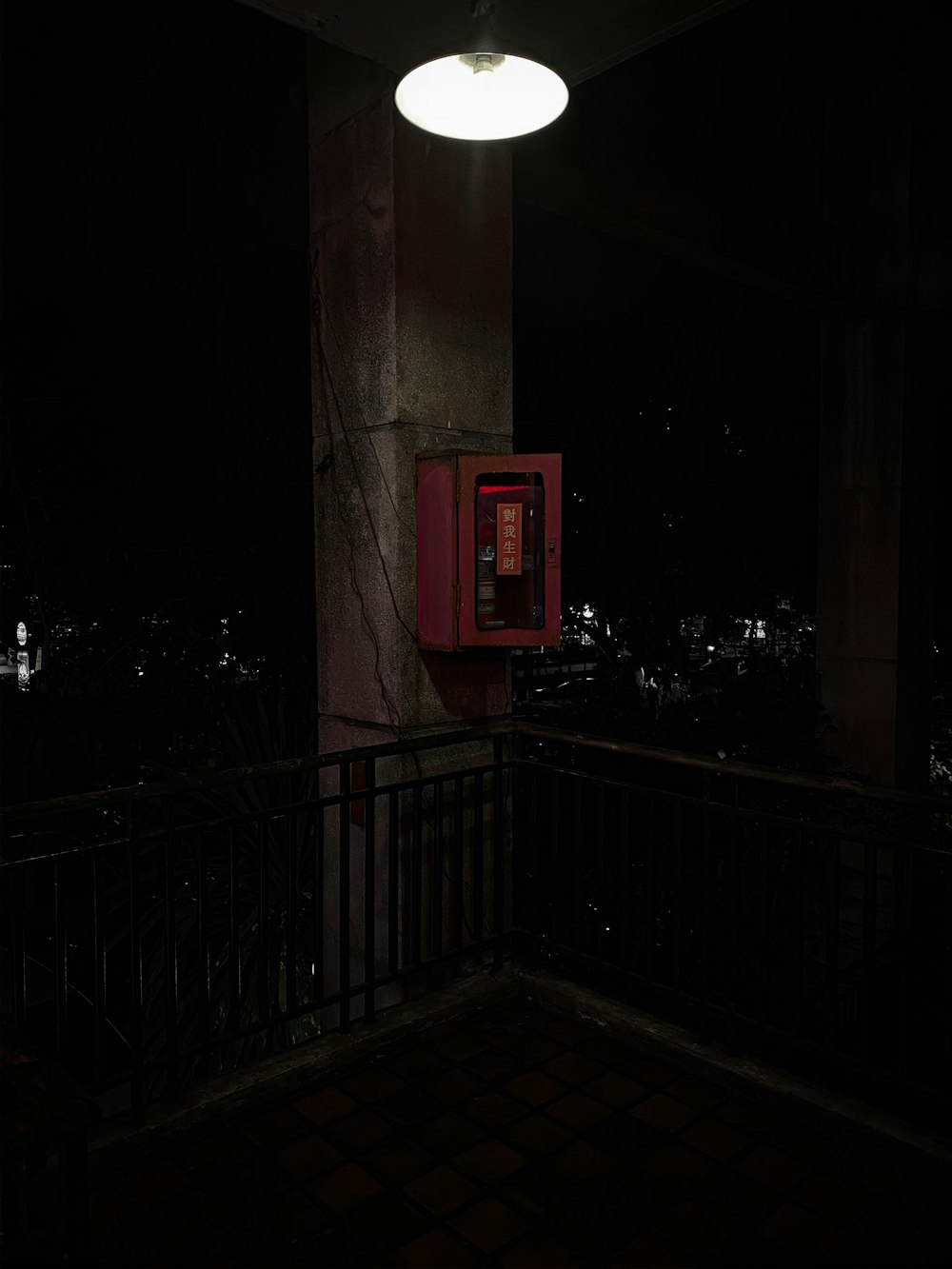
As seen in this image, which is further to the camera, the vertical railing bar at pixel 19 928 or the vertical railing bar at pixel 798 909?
the vertical railing bar at pixel 798 909

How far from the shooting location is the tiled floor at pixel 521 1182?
2.46 metres

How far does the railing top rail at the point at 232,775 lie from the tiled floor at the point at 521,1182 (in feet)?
3.48

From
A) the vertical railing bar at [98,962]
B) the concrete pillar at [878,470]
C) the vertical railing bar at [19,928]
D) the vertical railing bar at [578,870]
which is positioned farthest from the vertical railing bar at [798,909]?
the concrete pillar at [878,470]

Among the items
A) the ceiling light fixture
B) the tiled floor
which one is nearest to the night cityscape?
the tiled floor

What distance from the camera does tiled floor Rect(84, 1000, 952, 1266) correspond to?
246 cm

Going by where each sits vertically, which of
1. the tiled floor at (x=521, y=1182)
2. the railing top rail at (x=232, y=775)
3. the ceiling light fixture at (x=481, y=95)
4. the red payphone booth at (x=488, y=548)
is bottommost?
the tiled floor at (x=521, y=1182)

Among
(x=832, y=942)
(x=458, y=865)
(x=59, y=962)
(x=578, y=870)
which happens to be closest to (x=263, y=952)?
(x=59, y=962)

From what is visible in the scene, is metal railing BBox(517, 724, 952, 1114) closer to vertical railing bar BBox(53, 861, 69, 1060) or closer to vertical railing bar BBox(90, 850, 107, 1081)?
vertical railing bar BBox(90, 850, 107, 1081)

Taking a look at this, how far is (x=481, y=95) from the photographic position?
338cm

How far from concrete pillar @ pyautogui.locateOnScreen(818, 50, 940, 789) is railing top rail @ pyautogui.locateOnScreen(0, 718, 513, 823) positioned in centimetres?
640

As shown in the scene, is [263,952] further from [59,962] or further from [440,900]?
[440,900]

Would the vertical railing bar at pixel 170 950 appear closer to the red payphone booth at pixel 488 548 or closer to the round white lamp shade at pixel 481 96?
the red payphone booth at pixel 488 548

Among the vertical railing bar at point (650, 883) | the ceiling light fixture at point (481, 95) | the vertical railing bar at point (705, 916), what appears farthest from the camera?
the vertical railing bar at point (650, 883)

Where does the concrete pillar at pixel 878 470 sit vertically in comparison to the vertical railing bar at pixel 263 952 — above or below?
above
